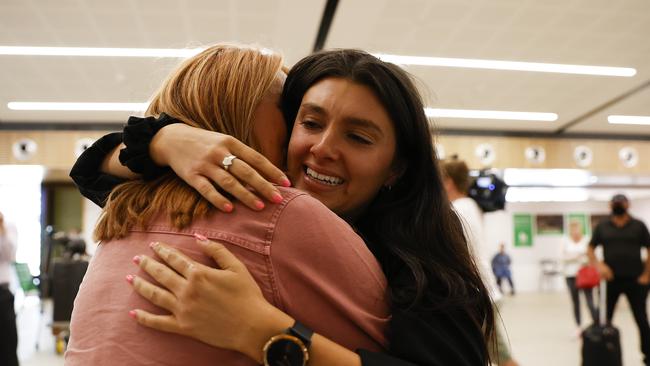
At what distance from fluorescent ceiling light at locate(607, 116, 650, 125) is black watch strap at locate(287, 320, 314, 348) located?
10201mm

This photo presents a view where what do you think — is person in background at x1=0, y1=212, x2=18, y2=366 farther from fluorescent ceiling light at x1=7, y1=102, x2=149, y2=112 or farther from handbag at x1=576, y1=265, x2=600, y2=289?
handbag at x1=576, y1=265, x2=600, y2=289

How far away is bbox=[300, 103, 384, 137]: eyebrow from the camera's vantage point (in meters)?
1.30

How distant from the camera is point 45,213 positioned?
1282cm

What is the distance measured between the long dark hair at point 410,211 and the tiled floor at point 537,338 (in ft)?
13.5

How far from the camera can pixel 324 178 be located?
1350mm

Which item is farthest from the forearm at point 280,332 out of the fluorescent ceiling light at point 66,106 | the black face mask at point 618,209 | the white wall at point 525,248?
the white wall at point 525,248

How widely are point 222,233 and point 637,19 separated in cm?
617

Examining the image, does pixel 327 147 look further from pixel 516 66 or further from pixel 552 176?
pixel 552 176

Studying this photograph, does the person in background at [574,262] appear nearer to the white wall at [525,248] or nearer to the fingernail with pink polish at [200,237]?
the fingernail with pink polish at [200,237]

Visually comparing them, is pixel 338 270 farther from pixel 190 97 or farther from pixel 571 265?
Answer: pixel 571 265

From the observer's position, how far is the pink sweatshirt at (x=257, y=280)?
2.71 feet

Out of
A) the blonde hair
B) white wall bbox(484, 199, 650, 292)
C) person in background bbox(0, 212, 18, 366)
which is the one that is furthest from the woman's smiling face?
white wall bbox(484, 199, 650, 292)

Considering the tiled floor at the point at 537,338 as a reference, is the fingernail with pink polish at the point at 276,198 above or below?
above

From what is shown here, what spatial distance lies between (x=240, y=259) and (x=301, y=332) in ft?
0.52
